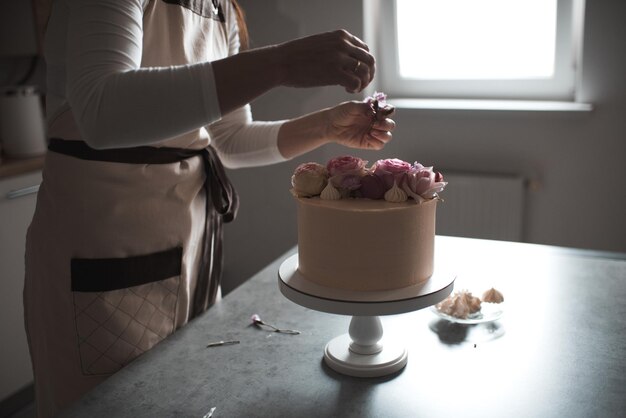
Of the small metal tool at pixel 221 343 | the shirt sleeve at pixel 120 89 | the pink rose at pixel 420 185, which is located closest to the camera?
the shirt sleeve at pixel 120 89

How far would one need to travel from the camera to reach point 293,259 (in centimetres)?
115

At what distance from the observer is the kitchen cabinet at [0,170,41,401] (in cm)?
226

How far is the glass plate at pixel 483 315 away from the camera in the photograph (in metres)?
1.17

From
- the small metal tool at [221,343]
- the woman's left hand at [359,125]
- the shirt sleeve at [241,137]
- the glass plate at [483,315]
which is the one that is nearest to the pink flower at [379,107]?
the woman's left hand at [359,125]

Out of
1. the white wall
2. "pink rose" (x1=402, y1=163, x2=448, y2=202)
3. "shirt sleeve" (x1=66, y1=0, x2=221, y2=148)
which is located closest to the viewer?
"shirt sleeve" (x1=66, y1=0, x2=221, y2=148)

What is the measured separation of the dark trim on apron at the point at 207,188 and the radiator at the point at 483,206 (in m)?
1.32

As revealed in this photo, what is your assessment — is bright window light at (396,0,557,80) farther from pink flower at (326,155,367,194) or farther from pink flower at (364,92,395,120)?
pink flower at (326,155,367,194)

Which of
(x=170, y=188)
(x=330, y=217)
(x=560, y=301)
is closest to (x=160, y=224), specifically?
(x=170, y=188)

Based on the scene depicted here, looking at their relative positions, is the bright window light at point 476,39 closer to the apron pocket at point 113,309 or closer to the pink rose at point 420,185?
the pink rose at point 420,185

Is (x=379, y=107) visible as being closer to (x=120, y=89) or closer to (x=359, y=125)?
Result: (x=359, y=125)

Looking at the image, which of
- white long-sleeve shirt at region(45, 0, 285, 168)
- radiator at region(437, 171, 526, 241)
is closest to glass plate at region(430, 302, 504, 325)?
white long-sleeve shirt at region(45, 0, 285, 168)

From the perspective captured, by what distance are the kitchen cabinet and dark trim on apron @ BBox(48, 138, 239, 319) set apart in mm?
1202

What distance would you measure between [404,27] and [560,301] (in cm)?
167

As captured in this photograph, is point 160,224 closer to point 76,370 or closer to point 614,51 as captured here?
point 76,370
